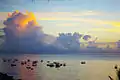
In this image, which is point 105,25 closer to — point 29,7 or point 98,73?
point 98,73

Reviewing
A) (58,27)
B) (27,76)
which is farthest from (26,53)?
(58,27)

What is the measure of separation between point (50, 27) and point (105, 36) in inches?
15.1

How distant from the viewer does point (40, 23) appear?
1877mm

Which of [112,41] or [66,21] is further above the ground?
[66,21]

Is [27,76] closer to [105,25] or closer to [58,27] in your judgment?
[58,27]

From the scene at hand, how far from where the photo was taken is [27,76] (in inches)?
73.7

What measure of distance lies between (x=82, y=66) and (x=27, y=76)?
0.39m

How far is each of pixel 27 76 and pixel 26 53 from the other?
0.16 metres

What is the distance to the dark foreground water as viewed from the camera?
6.04 feet

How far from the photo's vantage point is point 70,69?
185 cm

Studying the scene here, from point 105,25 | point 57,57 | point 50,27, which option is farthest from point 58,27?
point 105,25

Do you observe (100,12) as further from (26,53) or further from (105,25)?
(26,53)

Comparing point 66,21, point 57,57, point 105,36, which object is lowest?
point 57,57

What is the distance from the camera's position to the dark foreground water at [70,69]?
1.84 m
